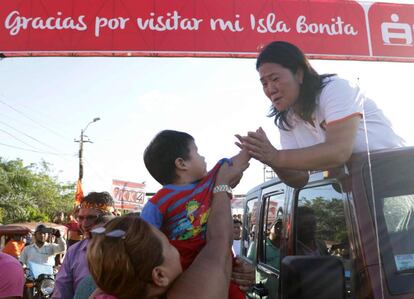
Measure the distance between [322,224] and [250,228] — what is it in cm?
212

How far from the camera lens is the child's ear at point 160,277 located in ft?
4.17

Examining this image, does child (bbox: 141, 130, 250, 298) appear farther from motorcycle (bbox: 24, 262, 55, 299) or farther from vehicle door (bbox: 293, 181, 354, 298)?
motorcycle (bbox: 24, 262, 55, 299)

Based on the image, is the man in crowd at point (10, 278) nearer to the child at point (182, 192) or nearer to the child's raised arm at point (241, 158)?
the child at point (182, 192)

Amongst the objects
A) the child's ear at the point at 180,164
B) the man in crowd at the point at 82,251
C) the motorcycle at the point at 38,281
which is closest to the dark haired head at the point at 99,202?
the man in crowd at the point at 82,251

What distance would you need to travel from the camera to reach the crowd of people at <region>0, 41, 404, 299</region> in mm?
1266

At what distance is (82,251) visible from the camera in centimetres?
338


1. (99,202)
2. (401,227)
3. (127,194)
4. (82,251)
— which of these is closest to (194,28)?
(99,202)

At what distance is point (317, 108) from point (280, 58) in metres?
0.28

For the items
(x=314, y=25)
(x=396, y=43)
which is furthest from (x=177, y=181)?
(x=396, y=43)

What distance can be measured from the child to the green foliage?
29951mm

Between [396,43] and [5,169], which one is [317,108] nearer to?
[396,43]

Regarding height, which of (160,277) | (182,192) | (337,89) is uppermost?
(337,89)

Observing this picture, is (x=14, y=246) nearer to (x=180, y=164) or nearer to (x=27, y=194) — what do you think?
(x=180, y=164)

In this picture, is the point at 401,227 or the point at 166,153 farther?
the point at 166,153
